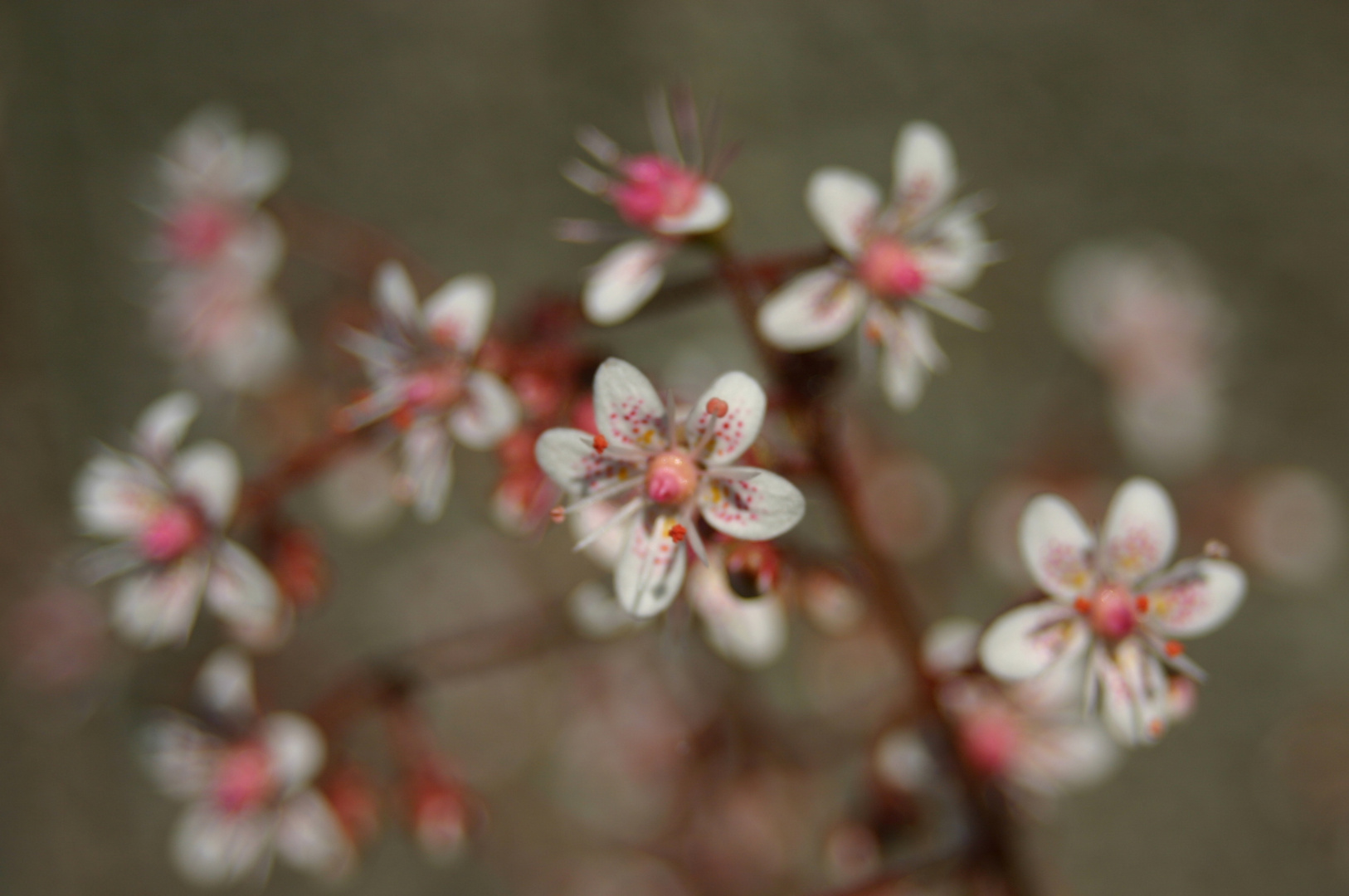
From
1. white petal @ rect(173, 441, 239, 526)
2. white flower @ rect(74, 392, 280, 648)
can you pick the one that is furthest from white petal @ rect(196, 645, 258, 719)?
white petal @ rect(173, 441, 239, 526)

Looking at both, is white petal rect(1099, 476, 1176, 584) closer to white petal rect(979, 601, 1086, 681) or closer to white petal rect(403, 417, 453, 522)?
white petal rect(979, 601, 1086, 681)

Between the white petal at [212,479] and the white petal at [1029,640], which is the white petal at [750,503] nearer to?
the white petal at [1029,640]

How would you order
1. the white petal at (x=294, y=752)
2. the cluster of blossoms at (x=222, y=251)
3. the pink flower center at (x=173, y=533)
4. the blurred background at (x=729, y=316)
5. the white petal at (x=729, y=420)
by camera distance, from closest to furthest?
the white petal at (x=729, y=420), the pink flower center at (x=173, y=533), the white petal at (x=294, y=752), the cluster of blossoms at (x=222, y=251), the blurred background at (x=729, y=316)

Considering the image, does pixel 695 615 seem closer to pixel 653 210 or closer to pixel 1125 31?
pixel 653 210

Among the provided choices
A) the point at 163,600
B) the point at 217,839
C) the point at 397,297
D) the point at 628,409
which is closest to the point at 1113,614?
the point at 628,409

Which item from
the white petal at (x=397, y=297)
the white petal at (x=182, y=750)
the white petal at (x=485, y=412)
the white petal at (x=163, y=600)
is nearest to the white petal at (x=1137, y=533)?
the white petal at (x=485, y=412)
